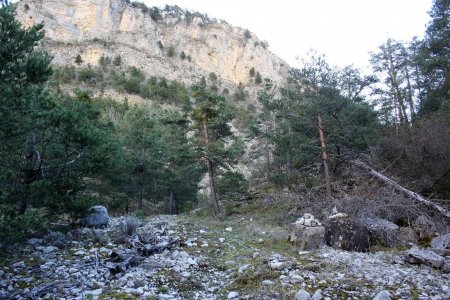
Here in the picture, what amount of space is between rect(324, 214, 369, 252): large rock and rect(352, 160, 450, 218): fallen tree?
316cm

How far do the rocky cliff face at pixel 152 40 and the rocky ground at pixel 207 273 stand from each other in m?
48.1

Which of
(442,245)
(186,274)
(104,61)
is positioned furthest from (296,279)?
(104,61)

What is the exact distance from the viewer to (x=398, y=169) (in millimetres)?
13664

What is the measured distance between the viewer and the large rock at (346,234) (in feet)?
28.1

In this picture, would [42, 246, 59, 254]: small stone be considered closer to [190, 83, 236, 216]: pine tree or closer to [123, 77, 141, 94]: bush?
[190, 83, 236, 216]: pine tree

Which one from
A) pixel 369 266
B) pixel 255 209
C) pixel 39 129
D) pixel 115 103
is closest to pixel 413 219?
pixel 369 266

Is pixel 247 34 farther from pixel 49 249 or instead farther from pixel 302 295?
pixel 302 295

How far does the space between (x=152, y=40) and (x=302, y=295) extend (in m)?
69.5

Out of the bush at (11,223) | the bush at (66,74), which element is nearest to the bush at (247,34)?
the bush at (66,74)

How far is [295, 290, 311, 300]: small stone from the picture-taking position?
17.3ft

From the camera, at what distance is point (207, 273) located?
702 cm

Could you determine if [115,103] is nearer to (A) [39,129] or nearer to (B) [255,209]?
(B) [255,209]

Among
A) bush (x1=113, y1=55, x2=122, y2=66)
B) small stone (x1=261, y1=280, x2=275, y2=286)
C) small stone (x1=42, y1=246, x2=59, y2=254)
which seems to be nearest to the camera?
small stone (x1=261, y1=280, x2=275, y2=286)

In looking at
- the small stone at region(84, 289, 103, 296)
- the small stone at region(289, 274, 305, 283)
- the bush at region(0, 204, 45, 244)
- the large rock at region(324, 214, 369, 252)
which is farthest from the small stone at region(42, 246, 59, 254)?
the large rock at region(324, 214, 369, 252)
